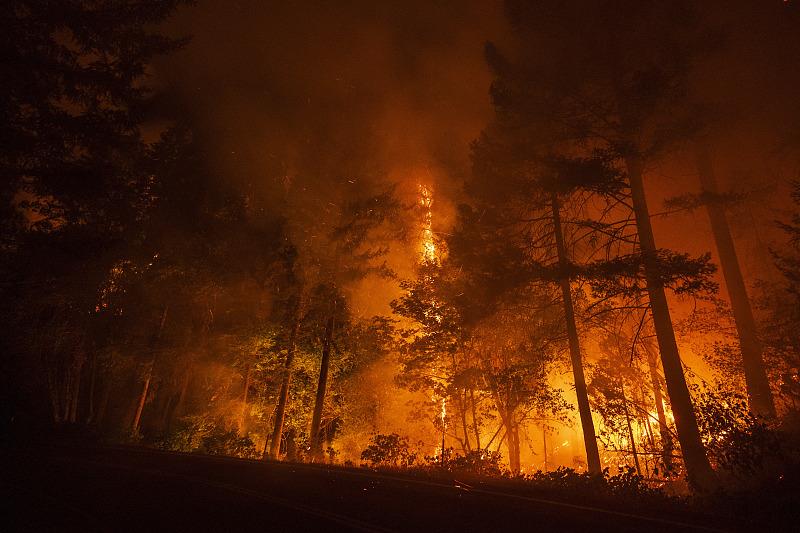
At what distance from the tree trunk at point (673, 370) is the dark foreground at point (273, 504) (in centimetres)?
421

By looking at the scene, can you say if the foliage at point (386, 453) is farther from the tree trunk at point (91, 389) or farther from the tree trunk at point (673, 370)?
the tree trunk at point (91, 389)

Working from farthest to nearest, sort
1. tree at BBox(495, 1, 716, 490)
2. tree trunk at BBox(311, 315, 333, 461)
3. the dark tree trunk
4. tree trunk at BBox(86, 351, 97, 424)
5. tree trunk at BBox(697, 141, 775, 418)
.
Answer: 1. the dark tree trunk
2. tree trunk at BBox(86, 351, 97, 424)
3. tree trunk at BBox(311, 315, 333, 461)
4. tree trunk at BBox(697, 141, 775, 418)
5. tree at BBox(495, 1, 716, 490)

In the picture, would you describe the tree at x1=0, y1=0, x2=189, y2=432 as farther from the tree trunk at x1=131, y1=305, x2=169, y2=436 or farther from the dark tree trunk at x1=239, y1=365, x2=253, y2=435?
the dark tree trunk at x1=239, y1=365, x2=253, y2=435

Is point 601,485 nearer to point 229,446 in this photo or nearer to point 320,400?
point 320,400

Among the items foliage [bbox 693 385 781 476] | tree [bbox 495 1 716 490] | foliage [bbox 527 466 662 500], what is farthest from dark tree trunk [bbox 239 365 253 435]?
foliage [bbox 693 385 781 476]

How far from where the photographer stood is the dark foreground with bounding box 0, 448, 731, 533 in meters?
6.21

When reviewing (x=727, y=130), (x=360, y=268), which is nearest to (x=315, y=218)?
(x=360, y=268)

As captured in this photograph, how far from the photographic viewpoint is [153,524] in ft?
20.4

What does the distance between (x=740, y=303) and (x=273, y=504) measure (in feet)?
59.6

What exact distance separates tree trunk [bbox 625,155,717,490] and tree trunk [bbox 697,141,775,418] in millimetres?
3986

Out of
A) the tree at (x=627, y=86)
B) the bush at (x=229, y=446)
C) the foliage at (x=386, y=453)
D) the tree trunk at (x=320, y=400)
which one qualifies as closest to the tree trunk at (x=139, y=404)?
the bush at (x=229, y=446)

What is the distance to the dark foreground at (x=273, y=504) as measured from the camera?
6.21 m

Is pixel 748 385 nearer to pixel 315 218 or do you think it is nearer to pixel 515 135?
pixel 515 135

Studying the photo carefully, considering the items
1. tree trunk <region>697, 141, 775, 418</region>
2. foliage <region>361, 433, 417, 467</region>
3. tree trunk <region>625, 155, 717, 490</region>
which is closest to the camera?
tree trunk <region>625, 155, 717, 490</region>
